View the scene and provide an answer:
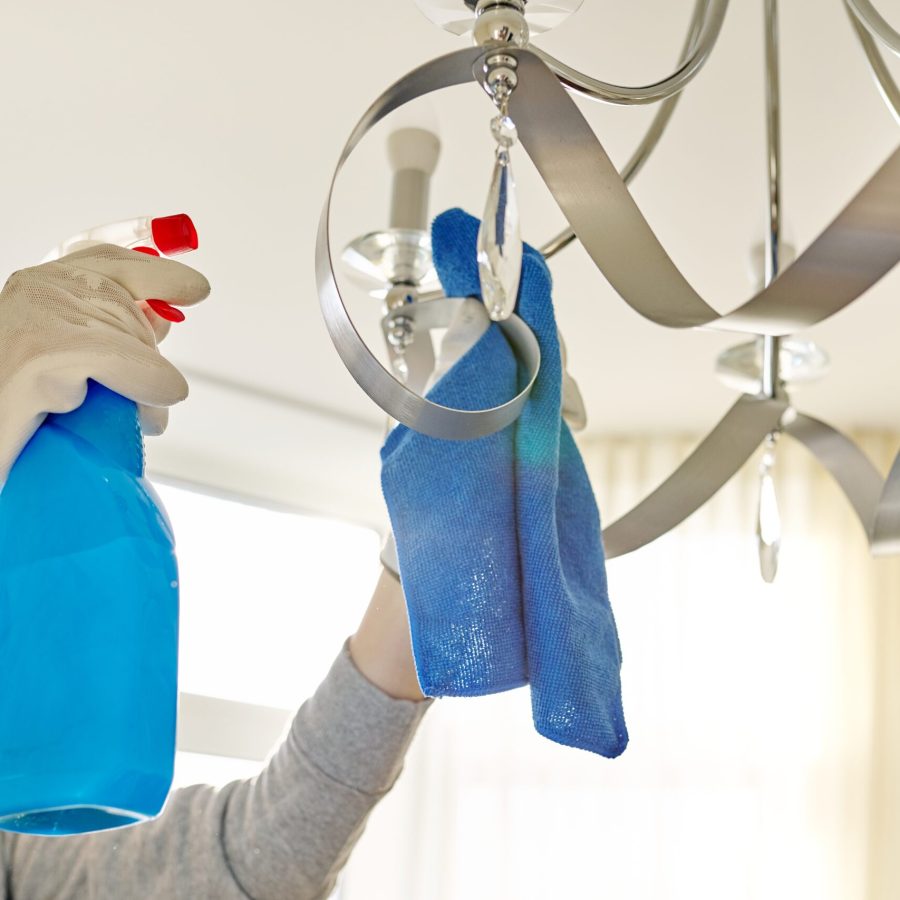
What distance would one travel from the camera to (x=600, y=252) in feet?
2.73

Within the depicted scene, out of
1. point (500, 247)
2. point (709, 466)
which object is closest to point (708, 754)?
point (709, 466)

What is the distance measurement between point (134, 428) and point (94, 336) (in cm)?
5

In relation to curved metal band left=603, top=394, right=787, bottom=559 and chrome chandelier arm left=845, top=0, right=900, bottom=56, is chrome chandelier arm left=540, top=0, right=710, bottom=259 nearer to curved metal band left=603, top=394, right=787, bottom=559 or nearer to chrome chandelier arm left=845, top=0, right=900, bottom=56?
chrome chandelier arm left=845, top=0, right=900, bottom=56

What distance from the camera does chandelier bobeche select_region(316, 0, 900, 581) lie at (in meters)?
0.66

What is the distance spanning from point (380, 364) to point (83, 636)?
0.62ft

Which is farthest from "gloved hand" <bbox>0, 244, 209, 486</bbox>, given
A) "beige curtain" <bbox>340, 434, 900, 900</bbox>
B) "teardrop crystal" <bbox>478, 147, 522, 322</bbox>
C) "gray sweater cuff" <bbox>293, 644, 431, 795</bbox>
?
"beige curtain" <bbox>340, 434, 900, 900</bbox>

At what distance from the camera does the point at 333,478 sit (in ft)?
10.5

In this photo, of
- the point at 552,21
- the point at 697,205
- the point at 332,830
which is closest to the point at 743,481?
the point at 697,205

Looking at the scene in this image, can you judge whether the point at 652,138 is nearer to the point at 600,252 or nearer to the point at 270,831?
the point at 600,252

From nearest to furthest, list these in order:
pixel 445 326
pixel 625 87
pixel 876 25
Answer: pixel 625 87 < pixel 876 25 < pixel 445 326

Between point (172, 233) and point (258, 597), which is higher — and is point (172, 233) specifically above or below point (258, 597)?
above

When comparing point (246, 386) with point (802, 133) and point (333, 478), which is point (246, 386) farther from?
point (802, 133)

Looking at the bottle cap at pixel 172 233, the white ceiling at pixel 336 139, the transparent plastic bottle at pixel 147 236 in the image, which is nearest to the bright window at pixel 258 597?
the white ceiling at pixel 336 139

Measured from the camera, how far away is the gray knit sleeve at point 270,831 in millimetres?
1232
